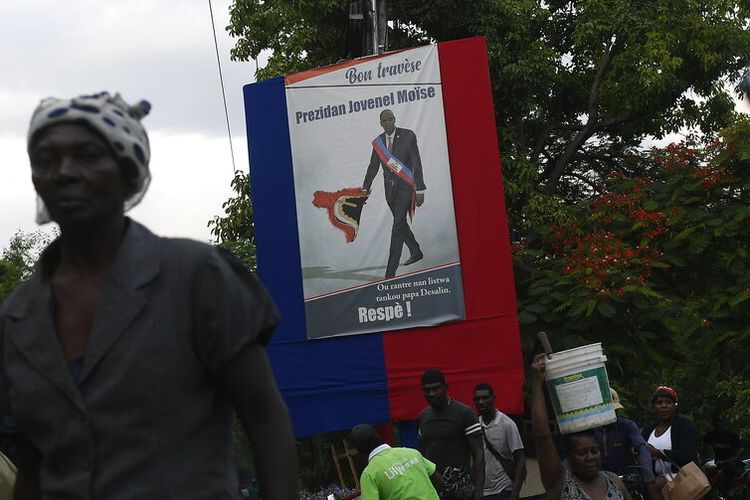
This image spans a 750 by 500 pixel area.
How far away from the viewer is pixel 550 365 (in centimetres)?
785

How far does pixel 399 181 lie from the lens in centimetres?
1656

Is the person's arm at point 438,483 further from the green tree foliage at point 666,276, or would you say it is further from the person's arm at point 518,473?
the green tree foliage at point 666,276

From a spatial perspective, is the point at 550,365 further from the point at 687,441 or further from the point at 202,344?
the point at 202,344

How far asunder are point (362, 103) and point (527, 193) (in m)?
4.99

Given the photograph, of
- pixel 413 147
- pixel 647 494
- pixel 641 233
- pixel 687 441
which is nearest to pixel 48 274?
pixel 647 494

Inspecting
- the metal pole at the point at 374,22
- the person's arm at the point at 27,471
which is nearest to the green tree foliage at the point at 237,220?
the metal pole at the point at 374,22

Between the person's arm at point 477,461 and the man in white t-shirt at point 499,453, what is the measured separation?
0.47 m

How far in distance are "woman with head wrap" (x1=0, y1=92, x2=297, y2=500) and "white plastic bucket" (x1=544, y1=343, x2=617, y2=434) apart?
17.0 feet

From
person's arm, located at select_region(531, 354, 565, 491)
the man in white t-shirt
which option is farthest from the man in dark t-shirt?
person's arm, located at select_region(531, 354, 565, 491)

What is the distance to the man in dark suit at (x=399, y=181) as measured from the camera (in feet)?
54.3

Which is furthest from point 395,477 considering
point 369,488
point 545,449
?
point 545,449

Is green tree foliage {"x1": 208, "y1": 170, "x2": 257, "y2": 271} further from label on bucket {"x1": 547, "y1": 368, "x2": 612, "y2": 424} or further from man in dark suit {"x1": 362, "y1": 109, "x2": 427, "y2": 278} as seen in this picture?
label on bucket {"x1": 547, "y1": 368, "x2": 612, "y2": 424}

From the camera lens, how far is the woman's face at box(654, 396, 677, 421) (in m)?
10.7

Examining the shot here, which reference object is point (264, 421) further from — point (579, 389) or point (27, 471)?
point (579, 389)
